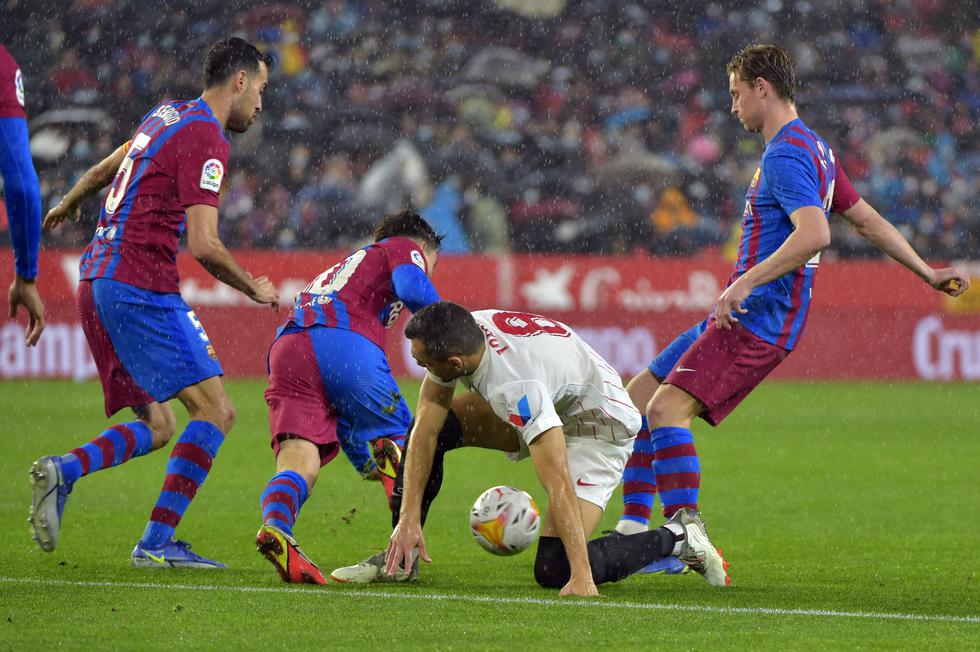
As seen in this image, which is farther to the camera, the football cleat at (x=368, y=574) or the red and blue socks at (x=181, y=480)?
the red and blue socks at (x=181, y=480)

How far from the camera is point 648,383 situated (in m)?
5.88

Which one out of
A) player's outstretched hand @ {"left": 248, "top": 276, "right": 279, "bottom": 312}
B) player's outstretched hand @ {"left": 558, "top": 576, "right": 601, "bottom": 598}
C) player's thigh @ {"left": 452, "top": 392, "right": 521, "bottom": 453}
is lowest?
player's outstretched hand @ {"left": 558, "top": 576, "right": 601, "bottom": 598}

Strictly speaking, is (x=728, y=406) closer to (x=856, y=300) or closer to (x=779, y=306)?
(x=779, y=306)

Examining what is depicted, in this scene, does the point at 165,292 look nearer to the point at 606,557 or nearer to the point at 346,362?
the point at 346,362

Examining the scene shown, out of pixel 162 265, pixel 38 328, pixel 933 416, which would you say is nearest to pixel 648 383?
pixel 162 265

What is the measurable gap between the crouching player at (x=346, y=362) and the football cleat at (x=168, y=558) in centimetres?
49

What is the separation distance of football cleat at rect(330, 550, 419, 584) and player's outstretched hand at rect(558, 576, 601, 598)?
64 centimetres

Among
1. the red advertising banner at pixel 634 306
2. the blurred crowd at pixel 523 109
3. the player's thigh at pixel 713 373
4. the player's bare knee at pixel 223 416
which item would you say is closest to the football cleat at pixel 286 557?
the player's bare knee at pixel 223 416

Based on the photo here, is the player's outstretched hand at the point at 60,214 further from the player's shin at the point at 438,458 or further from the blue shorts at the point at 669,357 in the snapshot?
the blue shorts at the point at 669,357

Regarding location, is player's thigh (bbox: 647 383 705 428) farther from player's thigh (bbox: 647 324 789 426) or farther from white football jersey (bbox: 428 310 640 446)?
white football jersey (bbox: 428 310 640 446)

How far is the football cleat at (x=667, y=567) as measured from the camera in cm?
561

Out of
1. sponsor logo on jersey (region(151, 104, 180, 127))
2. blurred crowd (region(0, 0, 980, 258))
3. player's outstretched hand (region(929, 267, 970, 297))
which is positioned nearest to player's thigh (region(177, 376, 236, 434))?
sponsor logo on jersey (region(151, 104, 180, 127))

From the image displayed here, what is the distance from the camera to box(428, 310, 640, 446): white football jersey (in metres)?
4.69

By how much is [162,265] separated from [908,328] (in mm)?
12600
